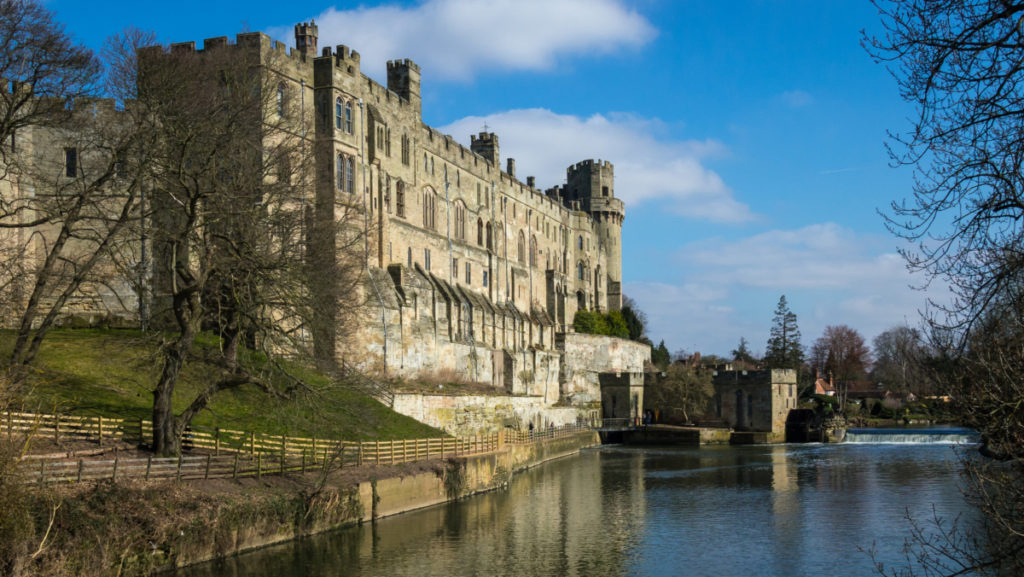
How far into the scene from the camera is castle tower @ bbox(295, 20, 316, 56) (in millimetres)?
42875

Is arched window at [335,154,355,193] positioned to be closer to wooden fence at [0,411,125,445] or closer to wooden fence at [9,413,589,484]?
wooden fence at [9,413,589,484]

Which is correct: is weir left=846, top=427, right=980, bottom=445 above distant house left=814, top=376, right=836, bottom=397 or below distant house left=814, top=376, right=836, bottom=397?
below

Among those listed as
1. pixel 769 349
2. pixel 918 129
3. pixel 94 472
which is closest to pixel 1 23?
pixel 94 472

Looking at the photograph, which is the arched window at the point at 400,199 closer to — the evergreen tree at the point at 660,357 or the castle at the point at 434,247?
the castle at the point at 434,247

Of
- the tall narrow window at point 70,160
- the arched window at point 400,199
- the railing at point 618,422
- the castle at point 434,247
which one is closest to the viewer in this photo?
the tall narrow window at point 70,160

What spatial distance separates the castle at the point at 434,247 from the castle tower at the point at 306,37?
0.22ft

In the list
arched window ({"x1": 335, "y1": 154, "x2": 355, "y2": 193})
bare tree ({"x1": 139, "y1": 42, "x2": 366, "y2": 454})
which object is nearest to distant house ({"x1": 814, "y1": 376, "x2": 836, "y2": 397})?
arched window ({"x1": 335, "y1": 154, "x2": 355, "y2": 193})

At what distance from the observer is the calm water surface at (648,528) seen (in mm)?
20812

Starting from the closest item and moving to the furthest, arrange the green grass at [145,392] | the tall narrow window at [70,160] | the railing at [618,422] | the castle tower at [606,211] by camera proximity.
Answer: the green grass at [145,392] → the tall narrow window at [70,160] → the railing at [618,422] → the castle tower at [606,211]

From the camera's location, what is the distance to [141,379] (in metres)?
28.0

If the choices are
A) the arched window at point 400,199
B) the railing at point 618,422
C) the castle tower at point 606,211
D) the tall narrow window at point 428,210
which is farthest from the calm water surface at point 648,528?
the castle tower at point 606,211

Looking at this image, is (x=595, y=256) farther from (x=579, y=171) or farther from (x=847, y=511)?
(x=847, y=511)

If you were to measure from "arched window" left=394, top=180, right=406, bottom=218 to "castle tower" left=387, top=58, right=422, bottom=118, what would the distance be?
4.72 meters

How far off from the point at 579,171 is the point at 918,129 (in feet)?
280
